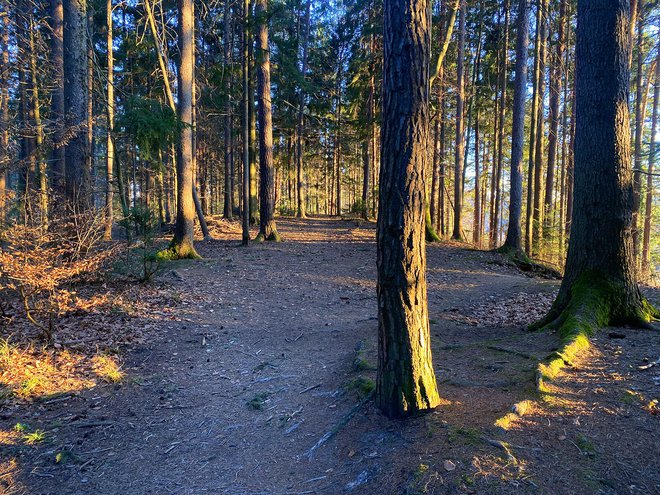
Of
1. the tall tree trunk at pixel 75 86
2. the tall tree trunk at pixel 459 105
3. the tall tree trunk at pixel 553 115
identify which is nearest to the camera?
the tall tree trunk at pixel 75 86

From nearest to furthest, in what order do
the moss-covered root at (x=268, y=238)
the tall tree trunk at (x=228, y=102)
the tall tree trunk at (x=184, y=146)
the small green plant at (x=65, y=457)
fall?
the small green plant at (x=65, y=457)
the tall tree trunk at (x=184, y=146)
the moss-covered root at (x=268, y=238)
the tall tree trunk at (x=228, y=102)

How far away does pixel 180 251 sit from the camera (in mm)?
11453

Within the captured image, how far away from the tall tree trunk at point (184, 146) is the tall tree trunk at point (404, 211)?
9287mm

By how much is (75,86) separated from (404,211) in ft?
30.2

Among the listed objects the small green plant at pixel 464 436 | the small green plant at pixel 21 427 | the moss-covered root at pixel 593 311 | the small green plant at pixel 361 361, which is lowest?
the small green plant at pixel 21 427

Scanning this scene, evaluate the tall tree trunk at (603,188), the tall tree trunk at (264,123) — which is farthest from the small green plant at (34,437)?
the tall tree trunk at (264,123)

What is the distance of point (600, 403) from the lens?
10.5 feet

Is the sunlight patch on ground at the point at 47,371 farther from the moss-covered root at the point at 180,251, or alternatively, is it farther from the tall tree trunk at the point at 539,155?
the tall tree trunk at the point at 539,155

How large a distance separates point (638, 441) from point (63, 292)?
255 inches

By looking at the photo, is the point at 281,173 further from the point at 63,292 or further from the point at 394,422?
the point at 394,422

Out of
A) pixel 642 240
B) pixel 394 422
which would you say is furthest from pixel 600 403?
pixel 642 240

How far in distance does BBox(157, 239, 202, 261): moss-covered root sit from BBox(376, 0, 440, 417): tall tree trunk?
9.27 m

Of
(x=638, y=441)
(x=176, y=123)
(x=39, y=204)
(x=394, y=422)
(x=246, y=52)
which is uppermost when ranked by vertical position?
(x=246, y=52)

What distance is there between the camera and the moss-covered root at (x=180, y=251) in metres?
11.3
